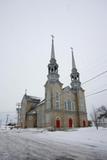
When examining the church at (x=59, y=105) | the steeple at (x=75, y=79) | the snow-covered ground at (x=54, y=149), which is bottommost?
the snow-covered ground at (x=54, y=149)

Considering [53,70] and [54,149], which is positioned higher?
[53,70]

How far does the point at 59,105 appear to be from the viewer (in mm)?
39438

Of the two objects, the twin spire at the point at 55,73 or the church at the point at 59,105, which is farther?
the twin spire at the point at 55,73

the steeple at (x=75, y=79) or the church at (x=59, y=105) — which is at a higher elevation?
the steeple at (x=75, y=79)

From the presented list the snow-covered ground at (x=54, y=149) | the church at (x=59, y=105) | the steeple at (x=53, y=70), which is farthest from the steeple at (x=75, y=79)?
the snow-covered ground at (x=54, y=149)

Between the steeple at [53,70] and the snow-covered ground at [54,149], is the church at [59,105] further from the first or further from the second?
the snow-covered ground at [54,149]

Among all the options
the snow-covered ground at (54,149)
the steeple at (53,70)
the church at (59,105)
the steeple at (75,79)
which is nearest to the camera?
the snow-covered ground at (54,149)

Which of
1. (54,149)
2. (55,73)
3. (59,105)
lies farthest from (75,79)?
(54,149)

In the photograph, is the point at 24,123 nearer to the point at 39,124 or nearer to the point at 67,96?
the point at 39,124

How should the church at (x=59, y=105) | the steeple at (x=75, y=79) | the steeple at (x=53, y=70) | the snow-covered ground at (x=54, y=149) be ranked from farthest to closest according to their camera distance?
1. the steeple at (x=75, y=79)
2. the steeple at (x=53, y=70)
3. the church at (x=59, y=105)
4. the snow-covered ground at (x=54, y=149)

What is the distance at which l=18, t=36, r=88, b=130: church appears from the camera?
38094 millimetres

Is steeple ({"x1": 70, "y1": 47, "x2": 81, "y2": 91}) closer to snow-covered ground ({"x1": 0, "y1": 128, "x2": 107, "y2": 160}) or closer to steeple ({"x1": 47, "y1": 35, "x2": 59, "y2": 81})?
steeple ({"x1": 47, "y1": 35, "x2": 59, "y2": 81})

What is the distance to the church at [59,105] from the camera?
3809 centimetres

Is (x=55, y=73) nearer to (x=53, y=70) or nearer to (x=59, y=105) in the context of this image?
(x=53, y=70)
